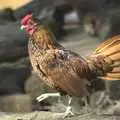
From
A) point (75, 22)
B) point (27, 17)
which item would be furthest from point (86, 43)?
point (27, 17)

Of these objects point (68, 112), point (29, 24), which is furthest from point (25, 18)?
point (68, 112)

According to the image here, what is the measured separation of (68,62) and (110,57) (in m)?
0.11

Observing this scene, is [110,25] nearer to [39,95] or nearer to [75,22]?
[75,22]

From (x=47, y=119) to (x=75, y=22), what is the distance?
281 mm

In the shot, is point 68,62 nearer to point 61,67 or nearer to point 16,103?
point 61,67

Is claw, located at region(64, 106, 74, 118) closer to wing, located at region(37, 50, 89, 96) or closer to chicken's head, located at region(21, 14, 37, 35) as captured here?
wing, located at region(37, 50, 89, 96)

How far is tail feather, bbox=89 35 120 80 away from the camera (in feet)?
4.74

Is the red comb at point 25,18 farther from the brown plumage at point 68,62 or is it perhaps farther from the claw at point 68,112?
the claw at point 68,112

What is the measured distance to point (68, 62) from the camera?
146 cm

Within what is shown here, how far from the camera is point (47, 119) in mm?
1503

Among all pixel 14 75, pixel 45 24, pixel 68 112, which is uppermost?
pixel 45 24

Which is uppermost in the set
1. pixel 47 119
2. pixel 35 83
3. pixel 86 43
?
pixel 86 43

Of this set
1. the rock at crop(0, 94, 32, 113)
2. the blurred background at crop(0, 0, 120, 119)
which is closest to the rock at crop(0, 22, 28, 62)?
the blurred background at crop(0, 0, 120, 119)

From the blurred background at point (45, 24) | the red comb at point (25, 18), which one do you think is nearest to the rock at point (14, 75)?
the blurred background at point (45, 24)
